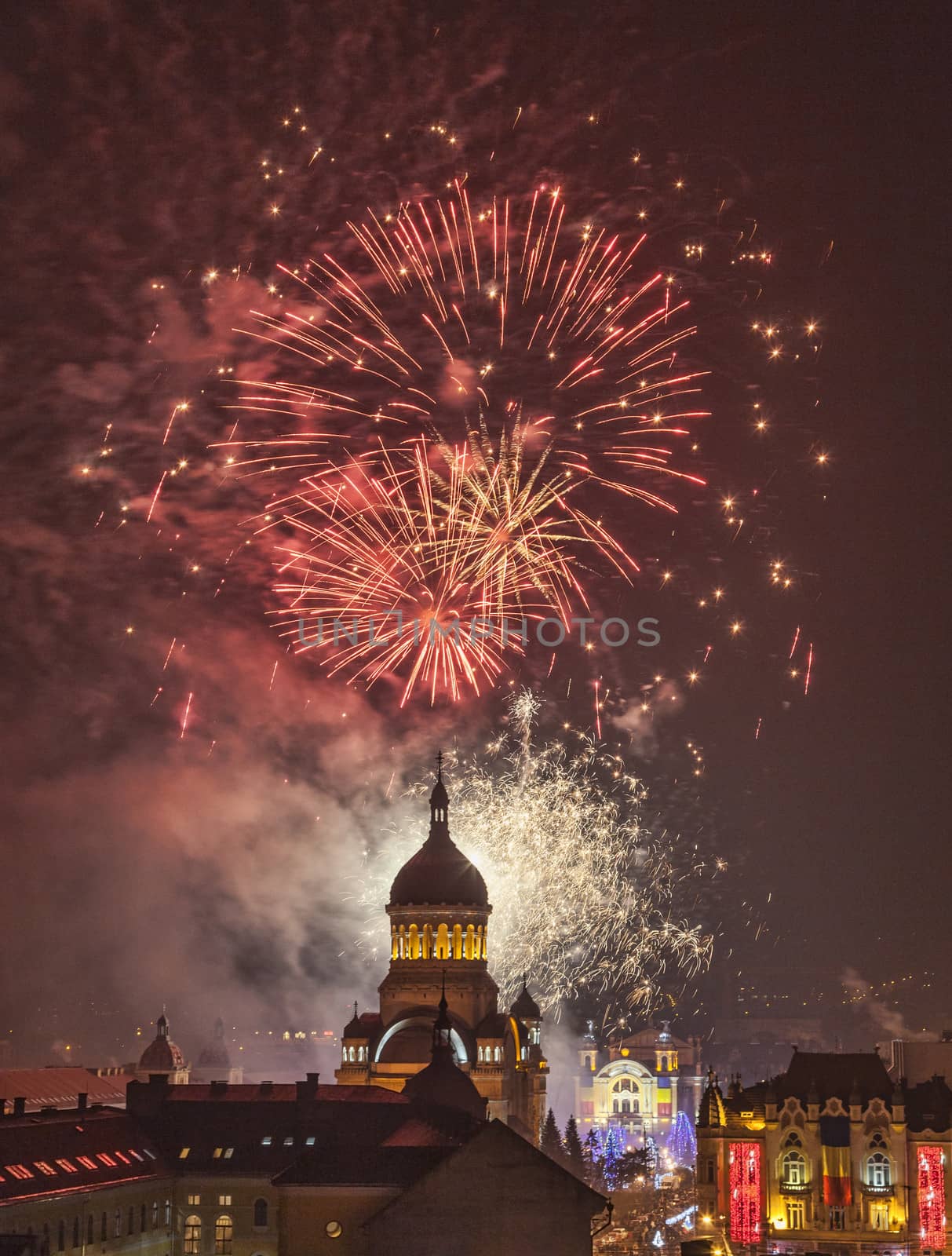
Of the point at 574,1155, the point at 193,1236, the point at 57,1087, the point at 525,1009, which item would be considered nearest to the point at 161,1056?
the point at 57,1087

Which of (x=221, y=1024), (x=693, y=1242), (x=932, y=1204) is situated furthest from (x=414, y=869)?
(x=221, y=1024)

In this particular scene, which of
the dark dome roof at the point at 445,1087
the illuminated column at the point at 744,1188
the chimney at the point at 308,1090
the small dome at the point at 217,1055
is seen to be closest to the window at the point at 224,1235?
the chimney at the point at 308,1090

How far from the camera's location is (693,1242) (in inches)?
2010

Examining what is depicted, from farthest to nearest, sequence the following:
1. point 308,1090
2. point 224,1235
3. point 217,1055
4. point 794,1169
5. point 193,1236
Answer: point 217,1055, point 794,1169, point 308,1090, point 193,1236, point 224,1235

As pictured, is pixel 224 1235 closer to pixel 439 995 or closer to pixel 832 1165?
pixel 439 995

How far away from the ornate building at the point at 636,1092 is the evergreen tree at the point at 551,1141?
209 ft

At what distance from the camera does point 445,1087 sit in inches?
2689

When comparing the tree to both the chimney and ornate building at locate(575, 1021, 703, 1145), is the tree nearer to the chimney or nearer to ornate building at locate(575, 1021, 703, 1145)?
the chimney

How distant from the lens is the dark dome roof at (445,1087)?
67.6 m

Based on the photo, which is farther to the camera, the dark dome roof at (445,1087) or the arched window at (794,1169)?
the arched window at (794,1169)

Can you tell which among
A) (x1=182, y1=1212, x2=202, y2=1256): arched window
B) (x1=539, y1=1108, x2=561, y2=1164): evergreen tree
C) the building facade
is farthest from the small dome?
(x1=182, y1=1212, x2=202, y2=1256): arched window

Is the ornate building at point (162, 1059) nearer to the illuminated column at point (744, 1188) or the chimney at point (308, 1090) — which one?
the illuminated column at point (744, 1188)

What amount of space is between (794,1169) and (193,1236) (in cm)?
3325

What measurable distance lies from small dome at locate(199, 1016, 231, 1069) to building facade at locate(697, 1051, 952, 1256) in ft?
230
